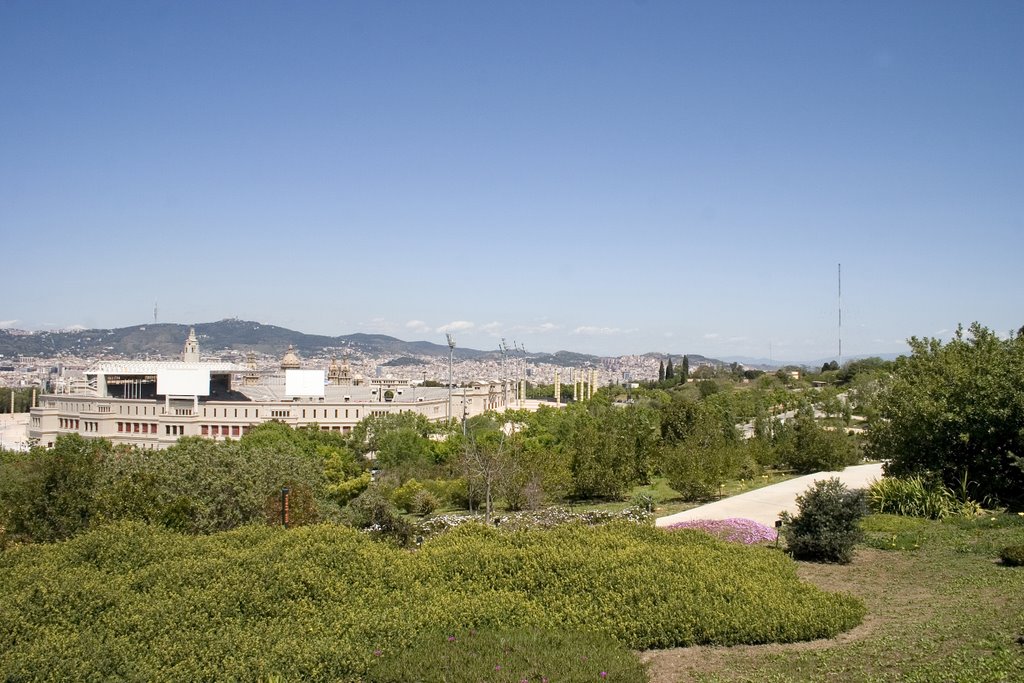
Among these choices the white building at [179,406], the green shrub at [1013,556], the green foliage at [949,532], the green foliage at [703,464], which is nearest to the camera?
the green shrub at [1013,556]

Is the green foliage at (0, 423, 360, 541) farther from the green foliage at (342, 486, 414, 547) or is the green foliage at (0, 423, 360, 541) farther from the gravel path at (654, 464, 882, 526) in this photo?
the gravel path at (654, 464, 882, 526)

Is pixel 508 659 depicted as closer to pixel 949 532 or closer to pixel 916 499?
pixel 949 532

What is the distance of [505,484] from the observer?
22.2 meters

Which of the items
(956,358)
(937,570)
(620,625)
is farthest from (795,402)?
(620,625)

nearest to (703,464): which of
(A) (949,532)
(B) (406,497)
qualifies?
(A) (949,532)

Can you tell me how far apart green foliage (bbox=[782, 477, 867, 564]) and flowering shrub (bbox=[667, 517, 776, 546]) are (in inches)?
36.5

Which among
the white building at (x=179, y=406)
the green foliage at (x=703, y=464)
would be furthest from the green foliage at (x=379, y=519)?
the white building at (x=179, y=406)

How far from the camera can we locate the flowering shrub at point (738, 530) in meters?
14.2

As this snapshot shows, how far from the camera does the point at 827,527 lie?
12.9 meters

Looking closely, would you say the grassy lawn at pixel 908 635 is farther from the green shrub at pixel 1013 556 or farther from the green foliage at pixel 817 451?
the green foliage at pixel 817 451

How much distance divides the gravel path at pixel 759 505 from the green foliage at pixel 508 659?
8454 mm

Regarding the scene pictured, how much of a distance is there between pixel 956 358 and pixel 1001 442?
3.02 metres

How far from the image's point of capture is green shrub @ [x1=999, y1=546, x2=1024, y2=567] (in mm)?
11961

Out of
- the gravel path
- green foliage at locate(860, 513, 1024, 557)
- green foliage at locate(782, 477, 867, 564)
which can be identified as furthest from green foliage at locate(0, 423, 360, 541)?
green foliage at locate(860, 513, 1024, 557)
